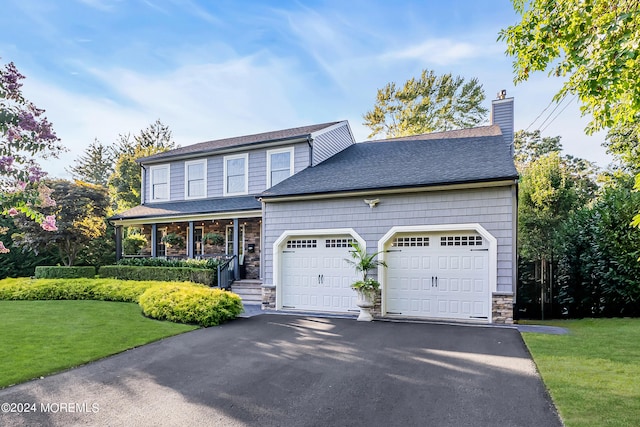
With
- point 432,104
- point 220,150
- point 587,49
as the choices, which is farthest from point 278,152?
point 432,104

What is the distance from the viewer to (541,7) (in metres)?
4.95

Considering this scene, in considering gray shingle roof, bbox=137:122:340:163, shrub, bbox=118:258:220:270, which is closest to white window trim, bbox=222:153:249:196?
gray shingle roof, bbox=137:122:340:163

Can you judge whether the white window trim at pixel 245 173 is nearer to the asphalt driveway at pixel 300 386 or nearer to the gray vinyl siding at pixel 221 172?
the gray vinyl siding at pixel 221 172

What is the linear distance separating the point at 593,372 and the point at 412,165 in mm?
7049

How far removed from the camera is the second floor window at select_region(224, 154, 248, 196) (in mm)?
14680

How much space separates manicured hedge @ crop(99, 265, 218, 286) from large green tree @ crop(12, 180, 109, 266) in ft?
7.15

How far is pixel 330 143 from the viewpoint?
14.7m

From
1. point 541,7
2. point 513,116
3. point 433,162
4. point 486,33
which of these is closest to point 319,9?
point 486,33

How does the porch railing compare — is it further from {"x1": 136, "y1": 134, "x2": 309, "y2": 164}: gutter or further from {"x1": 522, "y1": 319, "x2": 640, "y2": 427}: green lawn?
{"x1": 522, "y1": 319, "x2": 640, "y2": 427}: green lawn

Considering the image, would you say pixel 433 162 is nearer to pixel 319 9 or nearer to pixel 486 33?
pixel 486 33

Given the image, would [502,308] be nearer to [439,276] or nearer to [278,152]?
[439,276]

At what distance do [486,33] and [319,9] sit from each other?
4.49 metres

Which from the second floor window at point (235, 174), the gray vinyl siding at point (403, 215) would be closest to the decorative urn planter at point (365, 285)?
the gray vinyl siding at point (403, 215)

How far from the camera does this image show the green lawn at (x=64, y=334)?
17.4 ft
